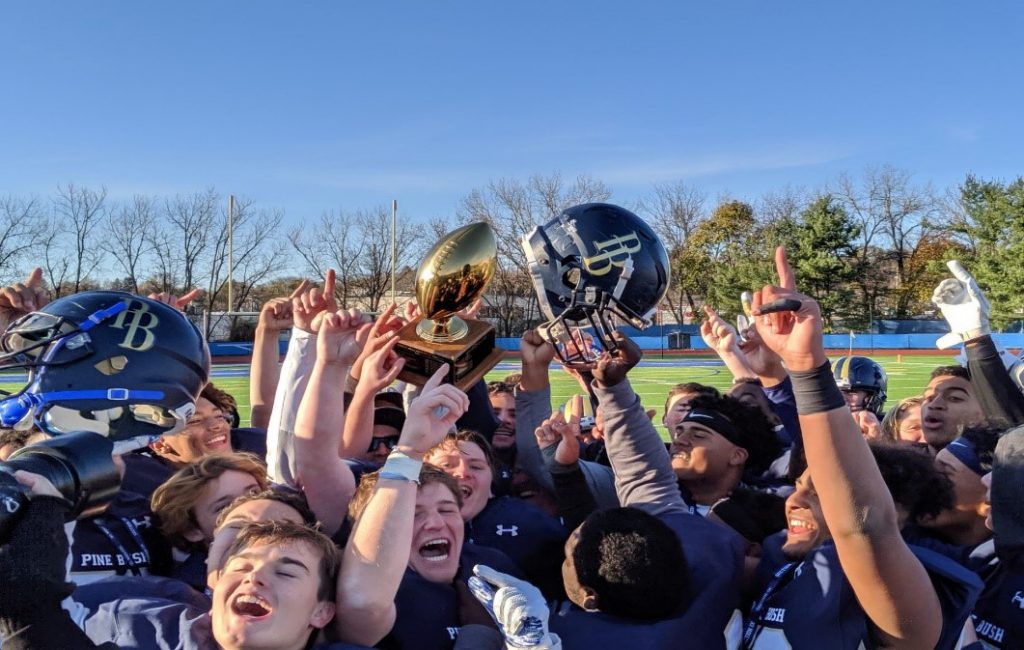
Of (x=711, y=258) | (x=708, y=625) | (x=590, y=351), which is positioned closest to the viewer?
(x=708, y=625)

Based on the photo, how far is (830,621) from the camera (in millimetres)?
2123

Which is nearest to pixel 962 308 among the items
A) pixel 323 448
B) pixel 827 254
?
pixel 323 448

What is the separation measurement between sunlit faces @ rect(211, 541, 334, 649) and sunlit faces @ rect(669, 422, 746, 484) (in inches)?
75.6

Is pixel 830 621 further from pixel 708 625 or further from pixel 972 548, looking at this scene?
pixel 972 548

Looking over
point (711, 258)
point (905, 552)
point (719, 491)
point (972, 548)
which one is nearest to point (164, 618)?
point (905, 552)

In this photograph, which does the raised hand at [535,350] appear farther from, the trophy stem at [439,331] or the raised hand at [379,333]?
the raised hand at [379,333]

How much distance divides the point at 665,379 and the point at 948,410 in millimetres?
18803

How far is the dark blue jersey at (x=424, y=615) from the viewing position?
7.57 feet

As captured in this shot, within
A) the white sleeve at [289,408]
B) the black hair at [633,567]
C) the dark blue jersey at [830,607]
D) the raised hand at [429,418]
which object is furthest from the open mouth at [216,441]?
the dark blue jersey at [830,607]

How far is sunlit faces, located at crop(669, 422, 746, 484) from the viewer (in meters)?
3.54

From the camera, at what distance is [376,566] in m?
2.06

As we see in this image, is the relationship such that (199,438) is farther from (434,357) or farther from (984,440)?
(984,440)

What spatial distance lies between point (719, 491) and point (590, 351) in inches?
47.0

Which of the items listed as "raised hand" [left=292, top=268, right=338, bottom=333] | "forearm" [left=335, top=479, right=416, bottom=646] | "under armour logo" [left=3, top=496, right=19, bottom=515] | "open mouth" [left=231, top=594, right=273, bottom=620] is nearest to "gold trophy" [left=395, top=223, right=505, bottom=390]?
"raised hand" [left=292, top=268, right=338, bottom=333]
